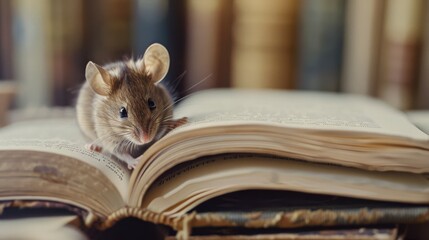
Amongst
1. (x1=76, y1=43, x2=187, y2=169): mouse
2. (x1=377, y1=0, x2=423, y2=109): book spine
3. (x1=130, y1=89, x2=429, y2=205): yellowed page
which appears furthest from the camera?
(x1=377, y1=0, x2=423, y2=109): book spine

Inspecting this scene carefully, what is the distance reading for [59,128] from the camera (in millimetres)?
906

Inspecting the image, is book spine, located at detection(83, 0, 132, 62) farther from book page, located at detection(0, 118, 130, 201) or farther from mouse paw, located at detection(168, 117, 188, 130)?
mouse paw, located at detection(168, 117, 188, 130)

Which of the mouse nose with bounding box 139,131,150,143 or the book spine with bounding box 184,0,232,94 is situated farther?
the book spine with bounding box 184,0,232,94

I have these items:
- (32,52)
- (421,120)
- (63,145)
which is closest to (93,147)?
(63,145)

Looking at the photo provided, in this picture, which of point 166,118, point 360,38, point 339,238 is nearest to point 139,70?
point 166,118

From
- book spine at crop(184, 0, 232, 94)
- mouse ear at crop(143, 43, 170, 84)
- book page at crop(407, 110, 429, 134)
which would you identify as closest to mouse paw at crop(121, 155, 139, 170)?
→ mouse ear at crop(143, 43, 170, 84)

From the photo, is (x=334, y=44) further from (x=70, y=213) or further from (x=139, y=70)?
(x=70, y=213)

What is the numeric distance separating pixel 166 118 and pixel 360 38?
26.6 inches

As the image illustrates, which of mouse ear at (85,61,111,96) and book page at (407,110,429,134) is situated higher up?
mouse ear at (85,61,111,96)

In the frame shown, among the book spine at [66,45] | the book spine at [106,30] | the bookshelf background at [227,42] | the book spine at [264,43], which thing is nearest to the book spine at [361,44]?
the bookshelf background at [227,42]

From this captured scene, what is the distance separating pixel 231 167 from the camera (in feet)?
2.20

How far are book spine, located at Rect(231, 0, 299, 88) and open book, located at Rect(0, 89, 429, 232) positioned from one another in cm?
61

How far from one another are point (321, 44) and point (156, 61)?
0.65 metres

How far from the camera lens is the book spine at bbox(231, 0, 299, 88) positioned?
130 centimetres
